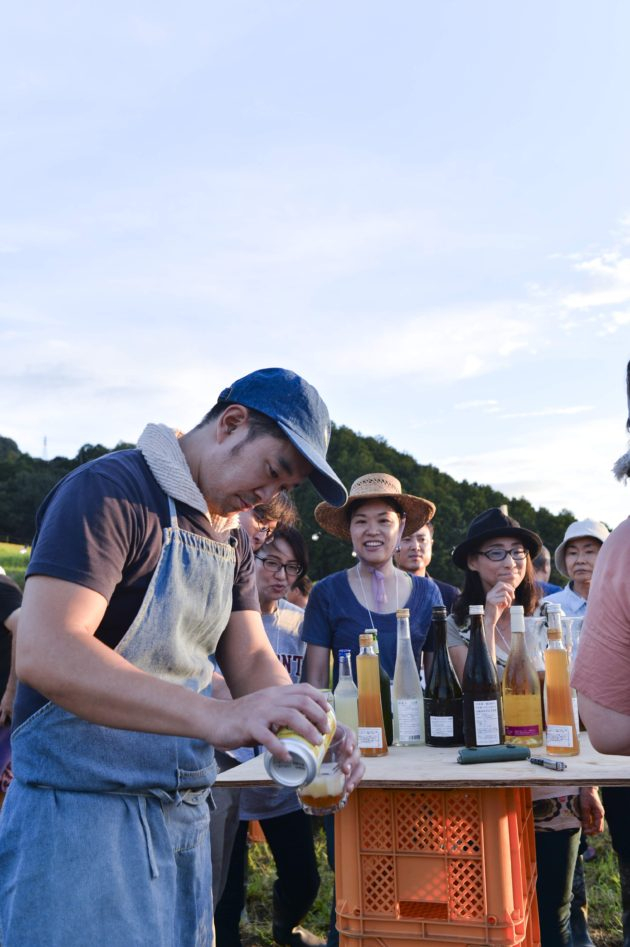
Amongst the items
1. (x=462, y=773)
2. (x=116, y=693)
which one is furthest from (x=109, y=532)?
(x=462, y=773)

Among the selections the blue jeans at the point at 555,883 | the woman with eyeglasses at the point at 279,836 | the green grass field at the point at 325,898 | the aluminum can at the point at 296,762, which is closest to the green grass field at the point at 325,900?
the green grass field at the point at 325,898

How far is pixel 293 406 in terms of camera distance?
179 cm

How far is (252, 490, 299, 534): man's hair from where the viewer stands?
13.0ft

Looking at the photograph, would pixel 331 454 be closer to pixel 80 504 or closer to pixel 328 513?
pixel 328 513

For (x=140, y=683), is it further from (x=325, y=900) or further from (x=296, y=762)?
(x=325, y=900)

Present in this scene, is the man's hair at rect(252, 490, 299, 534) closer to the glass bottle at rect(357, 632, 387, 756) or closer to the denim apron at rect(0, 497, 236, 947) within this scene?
the glass bottle at rect(357, 632, 387, 756)

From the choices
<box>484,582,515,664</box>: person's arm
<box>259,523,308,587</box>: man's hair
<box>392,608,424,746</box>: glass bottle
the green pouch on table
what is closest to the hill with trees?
<box>259,523,308,587</box>: man's hair

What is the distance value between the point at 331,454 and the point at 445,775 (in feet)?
75.4

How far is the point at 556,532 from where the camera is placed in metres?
18.7

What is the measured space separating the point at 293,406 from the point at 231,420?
141 millimetres

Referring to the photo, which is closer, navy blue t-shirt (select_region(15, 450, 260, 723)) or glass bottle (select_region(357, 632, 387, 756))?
navy blue t-shirt (select_region(15, 450, 260, 723))

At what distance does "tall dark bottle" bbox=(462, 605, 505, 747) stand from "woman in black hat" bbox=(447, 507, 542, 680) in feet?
1.98

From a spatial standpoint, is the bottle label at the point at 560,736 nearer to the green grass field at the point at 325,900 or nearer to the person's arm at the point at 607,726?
the person's arm at the point at 607,726

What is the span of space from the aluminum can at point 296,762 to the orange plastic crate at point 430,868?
3.29ft
